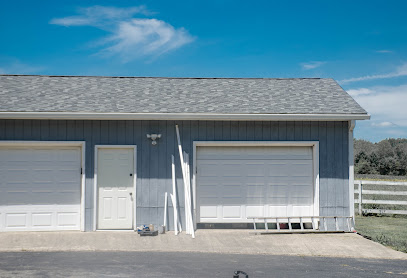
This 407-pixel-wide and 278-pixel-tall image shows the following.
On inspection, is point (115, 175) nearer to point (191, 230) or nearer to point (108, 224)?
point (108, 224)

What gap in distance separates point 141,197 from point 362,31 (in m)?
14.0

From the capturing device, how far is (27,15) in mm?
19516

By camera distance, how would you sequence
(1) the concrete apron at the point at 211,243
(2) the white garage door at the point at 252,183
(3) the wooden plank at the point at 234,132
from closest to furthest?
(1) the concrete apron at the point at 211,243, (3) the wooden plank at the point at 234,132, (2) the white garage door at the point at 252,183

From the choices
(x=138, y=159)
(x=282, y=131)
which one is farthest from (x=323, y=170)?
(x=138, y=159)

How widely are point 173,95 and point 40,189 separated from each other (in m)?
4.20

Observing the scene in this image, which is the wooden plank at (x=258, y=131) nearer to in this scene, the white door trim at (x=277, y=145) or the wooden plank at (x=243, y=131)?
the white door trim at (x=277, y=145)

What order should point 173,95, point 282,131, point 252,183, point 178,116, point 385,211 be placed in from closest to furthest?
1. point 178,116
2. point 282,131
3. point 252,183
4. point 173,95
5. point 385,211

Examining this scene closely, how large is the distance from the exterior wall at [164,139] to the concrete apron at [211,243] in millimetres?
900

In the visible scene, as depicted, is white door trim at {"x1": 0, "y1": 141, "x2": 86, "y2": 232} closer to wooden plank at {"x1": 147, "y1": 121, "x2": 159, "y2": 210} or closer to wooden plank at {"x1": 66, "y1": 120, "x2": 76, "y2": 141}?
wooden plank at {"x1": 66, "y1": 120, "x2": 76, "y2": 141}

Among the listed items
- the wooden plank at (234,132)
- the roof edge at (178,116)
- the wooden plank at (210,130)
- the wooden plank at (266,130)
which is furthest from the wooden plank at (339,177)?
the wooden plank at (210,130)

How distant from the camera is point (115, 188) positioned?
11.0m

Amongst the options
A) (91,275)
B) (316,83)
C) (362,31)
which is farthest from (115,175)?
(362,31)

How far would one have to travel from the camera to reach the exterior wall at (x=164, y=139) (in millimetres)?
10867

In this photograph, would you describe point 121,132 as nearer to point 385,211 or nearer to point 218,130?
point 218,130
